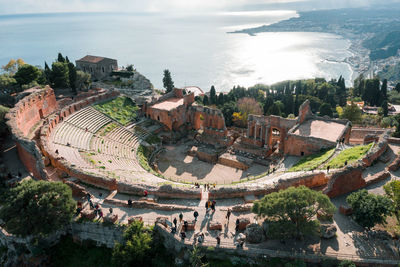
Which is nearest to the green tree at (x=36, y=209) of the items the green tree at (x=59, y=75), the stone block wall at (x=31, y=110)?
the stone block wall at (x=31, y=110)

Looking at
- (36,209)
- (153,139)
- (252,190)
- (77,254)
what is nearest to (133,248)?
(77,254)

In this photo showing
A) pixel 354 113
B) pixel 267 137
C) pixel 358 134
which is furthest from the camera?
pixel 354 113

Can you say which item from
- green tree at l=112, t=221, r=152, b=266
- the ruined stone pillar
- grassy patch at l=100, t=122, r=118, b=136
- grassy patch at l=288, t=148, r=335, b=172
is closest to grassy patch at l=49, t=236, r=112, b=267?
green tree at l=112, t=221, r=152, b=266

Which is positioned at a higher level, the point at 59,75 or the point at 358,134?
the point at 59,75

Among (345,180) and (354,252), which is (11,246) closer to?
(354,252)

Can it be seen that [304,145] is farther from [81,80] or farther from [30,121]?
[81,80]

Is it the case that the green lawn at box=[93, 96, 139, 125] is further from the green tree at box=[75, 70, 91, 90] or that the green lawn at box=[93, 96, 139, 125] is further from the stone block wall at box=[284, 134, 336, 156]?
the stone block wall at box=[284, 134, 336, 156]

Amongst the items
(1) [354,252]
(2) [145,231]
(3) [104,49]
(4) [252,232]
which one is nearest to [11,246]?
(2) [145,231]
